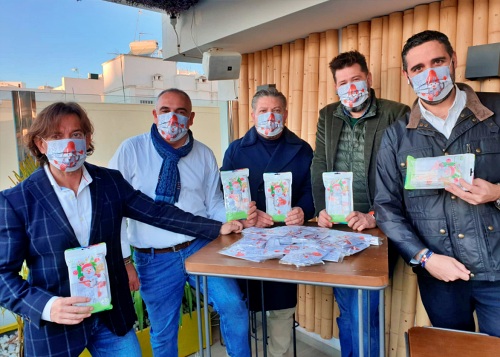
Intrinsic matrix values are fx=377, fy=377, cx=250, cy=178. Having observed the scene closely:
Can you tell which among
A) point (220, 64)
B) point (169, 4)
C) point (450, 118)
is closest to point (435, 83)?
point (450, 118)

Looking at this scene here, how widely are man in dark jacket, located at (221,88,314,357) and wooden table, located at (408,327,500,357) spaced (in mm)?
924

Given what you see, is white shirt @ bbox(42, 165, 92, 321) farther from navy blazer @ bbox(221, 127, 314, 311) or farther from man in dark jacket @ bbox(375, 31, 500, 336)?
man in dark jacket @ bbox(375, 31, 500, 336)

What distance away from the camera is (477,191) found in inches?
60.0

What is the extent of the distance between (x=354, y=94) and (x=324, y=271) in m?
1.17

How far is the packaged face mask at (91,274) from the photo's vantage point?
156 centimetres

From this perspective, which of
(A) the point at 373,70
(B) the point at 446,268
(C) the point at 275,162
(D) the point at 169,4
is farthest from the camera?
(D) the point at 169,4

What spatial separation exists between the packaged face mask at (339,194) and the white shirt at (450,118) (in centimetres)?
47

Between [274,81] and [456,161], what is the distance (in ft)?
8.08

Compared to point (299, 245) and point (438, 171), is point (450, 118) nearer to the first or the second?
point (438, 171)

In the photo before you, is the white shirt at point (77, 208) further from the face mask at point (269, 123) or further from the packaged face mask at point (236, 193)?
the face mask at point (269, 123)

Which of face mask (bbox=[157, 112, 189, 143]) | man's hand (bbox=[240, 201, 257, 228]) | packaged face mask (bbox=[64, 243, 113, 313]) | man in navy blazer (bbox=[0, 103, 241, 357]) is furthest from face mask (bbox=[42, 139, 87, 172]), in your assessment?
man's hand (bbox=[240, 201, 257, 228])

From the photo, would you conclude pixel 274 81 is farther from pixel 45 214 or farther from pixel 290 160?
pixel 45 214

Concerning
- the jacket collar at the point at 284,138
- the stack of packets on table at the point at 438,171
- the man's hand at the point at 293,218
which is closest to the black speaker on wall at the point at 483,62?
the stack of packets on table at the point at 438,171

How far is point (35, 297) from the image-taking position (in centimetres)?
152
